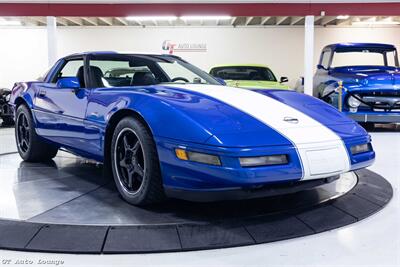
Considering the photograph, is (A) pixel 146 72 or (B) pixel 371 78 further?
(B) pixel 371 78

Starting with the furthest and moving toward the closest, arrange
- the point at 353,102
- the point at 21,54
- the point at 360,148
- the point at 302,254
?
1. the point at 21,54
2. the point at 353,102
3. the point at 360,148
4. the point at 302,254

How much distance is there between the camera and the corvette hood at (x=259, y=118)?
7.46 ft

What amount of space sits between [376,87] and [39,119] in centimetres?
495

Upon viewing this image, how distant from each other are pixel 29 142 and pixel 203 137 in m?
2.57

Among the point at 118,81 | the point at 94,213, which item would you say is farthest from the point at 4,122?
the point at 94,213

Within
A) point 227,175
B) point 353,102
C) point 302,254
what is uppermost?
point 353,102

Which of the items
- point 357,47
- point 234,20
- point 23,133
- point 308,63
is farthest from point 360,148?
point 234,20

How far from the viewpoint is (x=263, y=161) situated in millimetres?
2201

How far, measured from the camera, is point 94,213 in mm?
2613

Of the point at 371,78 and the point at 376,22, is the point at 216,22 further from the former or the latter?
the point at 371,78

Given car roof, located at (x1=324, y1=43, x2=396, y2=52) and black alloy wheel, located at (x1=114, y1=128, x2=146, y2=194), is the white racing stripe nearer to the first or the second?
black alloy wheel, located at (x1=114, y1=128, x2=146, y2=194)

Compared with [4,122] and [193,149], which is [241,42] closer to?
[4,122]

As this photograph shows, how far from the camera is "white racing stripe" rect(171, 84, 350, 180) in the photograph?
2.30m

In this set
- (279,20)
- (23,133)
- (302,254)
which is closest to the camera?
(302,254)
